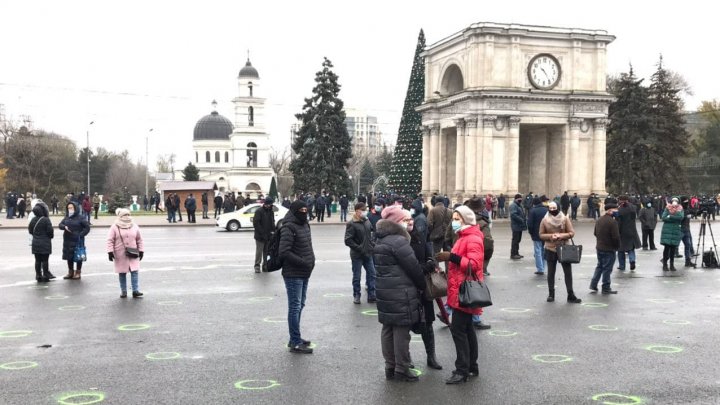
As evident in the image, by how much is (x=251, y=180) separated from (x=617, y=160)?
6931cm

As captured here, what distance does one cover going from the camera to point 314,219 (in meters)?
43.5

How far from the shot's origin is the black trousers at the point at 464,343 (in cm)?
740

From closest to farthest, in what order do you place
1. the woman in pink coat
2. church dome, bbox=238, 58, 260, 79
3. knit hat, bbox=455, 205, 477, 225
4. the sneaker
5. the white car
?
knit hat, bbox=455, 205, 477, 225, the sneaker, the woman in pink coat, the white car, church dome, bbox=238, 58, 260, 79

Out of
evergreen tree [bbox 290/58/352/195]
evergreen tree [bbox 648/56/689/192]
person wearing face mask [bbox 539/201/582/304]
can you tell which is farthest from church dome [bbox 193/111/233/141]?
person wearing face mask [bbox 539/201/582/304]

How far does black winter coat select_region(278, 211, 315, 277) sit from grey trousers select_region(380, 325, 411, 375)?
165cm

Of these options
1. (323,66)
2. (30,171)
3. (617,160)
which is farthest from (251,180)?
(617,160)

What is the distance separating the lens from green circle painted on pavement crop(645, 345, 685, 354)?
28.7ft

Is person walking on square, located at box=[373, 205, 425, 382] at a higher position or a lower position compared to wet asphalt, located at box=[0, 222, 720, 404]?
higher

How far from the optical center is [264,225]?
16688 mm

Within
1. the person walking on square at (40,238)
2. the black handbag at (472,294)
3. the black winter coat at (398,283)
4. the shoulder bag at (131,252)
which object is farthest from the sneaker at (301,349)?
the person walking on square at (40,238)

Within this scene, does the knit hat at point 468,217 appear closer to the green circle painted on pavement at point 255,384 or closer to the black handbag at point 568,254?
the green circle painted on pavement at point 255,384

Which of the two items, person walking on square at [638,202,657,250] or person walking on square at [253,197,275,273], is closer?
person walking on square at [253,197,275,273]

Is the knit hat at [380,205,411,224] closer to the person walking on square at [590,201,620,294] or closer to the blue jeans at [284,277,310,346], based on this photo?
the blue jeans at [284,277,310,346]

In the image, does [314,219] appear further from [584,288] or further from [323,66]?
[584,288]
